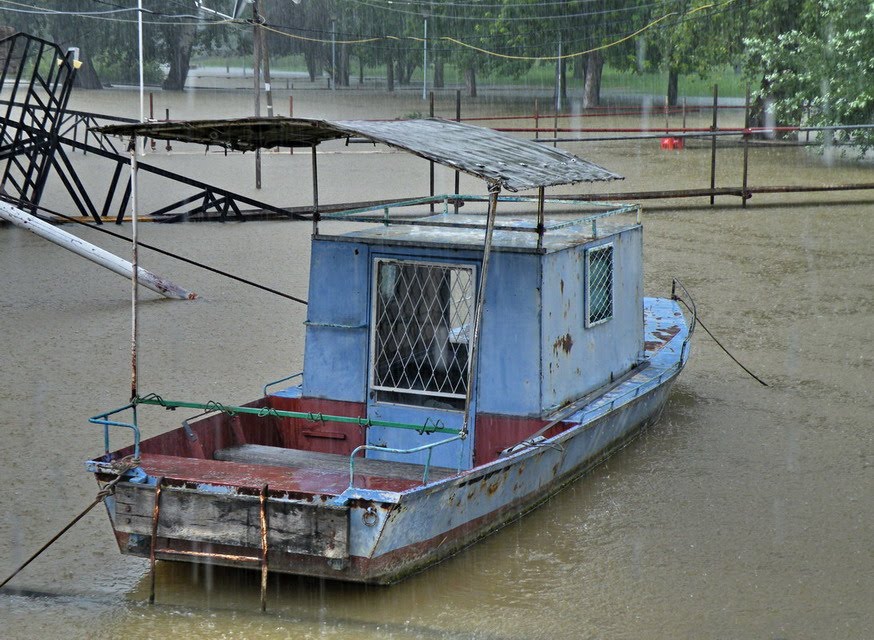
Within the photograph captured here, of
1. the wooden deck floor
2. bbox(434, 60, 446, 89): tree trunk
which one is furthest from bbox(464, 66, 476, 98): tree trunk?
the wooden deck floor

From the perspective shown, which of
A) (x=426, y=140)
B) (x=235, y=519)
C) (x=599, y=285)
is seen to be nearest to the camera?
(x=235, y=519)

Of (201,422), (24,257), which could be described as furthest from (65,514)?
(24,257)

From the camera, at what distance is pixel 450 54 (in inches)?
2370

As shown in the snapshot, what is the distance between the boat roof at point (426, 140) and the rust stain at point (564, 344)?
1.04 meters

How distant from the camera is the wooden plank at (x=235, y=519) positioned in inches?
238

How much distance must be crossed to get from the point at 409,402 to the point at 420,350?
1.16 feet

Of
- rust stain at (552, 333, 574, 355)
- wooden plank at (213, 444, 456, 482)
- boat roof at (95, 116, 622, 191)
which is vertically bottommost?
wooden plank at (213, 444, 456, 482)

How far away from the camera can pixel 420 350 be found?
7863mm

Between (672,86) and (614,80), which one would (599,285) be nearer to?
(672,86)

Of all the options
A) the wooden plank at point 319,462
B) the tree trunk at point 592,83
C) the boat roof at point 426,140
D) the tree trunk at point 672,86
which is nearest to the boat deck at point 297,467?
the wooden plank at point 319,462

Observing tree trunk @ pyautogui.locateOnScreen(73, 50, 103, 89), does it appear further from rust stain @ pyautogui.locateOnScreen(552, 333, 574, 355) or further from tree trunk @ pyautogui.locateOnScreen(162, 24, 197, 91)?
rust stain @ pyautogui.locateOnScreen(552, 333, 574, 355)

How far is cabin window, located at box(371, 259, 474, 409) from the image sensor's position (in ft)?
25.3

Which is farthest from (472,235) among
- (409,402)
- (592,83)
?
(592,83)

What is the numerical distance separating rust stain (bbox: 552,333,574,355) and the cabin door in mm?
582
